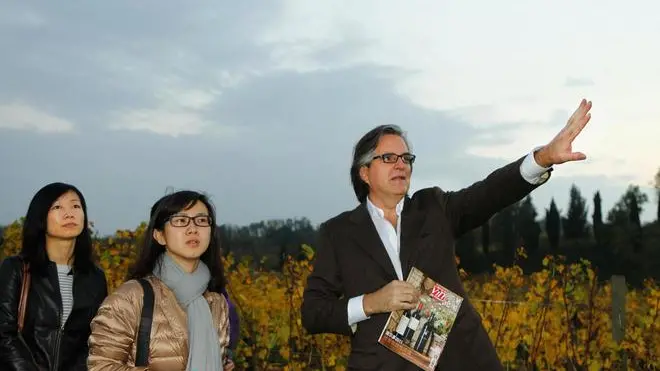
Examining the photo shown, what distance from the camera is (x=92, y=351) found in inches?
98.7

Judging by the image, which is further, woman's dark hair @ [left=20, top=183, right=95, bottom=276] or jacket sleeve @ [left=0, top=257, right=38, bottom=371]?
woman's dark hair @ [left=20, top=183, right=95, bottom=276]

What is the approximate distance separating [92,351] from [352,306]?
826mm

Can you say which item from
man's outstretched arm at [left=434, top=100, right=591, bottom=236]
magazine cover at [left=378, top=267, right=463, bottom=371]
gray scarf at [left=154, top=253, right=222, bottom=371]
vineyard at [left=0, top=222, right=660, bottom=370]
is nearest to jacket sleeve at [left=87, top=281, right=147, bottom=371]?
gray scarf at [left=154, top=253, right=222, bottom=371]

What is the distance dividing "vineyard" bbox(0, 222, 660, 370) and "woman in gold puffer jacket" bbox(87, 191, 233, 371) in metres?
3.04

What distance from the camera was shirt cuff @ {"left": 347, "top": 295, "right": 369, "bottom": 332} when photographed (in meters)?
2.61

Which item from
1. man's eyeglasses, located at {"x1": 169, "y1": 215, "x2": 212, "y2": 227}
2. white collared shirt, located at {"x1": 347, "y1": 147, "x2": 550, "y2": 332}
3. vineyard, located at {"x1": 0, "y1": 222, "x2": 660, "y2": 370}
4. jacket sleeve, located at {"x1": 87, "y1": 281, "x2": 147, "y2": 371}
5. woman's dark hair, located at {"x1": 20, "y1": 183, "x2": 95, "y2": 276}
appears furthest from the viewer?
vineyard, located at {"x1": 0, "y1": 222, "x2": 660, "y2": 370}

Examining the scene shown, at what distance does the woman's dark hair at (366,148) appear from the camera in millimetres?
2814

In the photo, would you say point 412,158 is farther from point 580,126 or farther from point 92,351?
A: point 92,351

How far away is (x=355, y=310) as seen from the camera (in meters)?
2.62

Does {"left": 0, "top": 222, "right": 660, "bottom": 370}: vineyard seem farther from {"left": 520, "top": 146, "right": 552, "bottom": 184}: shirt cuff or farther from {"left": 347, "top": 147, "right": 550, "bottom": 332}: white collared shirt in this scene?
{"left": 520, "top": 146, "right": 552, "bottom": 184}: shirt cuff

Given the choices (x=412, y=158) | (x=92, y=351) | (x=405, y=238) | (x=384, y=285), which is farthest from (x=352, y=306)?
(x=92, y=351)

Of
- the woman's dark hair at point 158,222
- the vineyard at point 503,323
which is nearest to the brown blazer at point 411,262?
the woman's dark hair at point 158,222

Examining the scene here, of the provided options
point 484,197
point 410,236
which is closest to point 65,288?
point 410,236

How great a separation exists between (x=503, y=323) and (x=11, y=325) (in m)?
4.09
